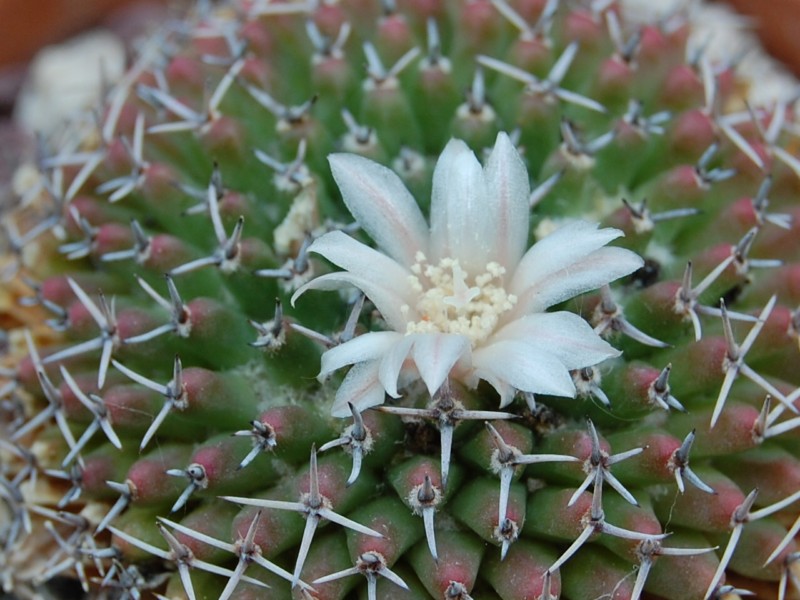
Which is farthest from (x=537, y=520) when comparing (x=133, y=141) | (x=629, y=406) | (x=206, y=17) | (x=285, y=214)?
(x=206, y=17)

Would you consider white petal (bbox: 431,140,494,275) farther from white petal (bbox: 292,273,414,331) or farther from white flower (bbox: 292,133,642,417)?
white petal (bbox: 292,273,414,331)

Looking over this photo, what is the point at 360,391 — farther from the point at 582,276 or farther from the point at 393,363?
the point at 582,276

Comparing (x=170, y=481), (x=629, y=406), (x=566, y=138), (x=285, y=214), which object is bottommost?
(x=170, y=481)

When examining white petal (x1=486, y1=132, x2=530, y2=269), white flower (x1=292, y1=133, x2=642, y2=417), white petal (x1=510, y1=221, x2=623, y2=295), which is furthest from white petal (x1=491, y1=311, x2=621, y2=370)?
white petal (x1=486, y1=132, x2=530, y2=269)

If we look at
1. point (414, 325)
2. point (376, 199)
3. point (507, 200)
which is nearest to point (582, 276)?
point (507, 200)

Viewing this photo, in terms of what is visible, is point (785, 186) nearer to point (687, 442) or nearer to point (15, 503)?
point (687, 442)

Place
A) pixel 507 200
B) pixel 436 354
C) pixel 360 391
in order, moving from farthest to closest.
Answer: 1. pixel 507 200
2. pixel 360 391
3. pixel 436 354
